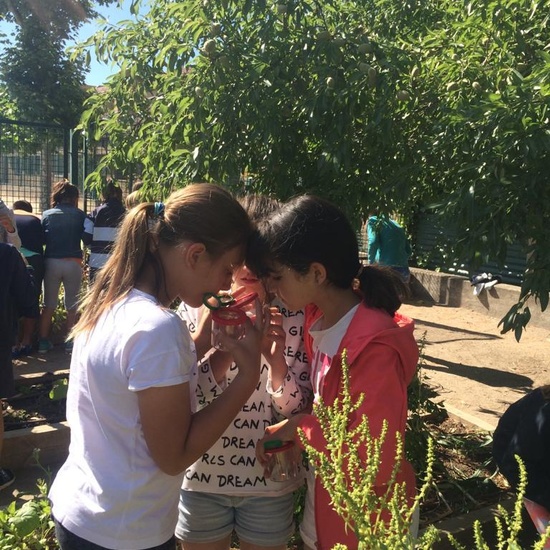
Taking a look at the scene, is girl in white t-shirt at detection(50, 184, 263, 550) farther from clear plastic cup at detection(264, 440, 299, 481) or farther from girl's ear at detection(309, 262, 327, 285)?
clear plastic cup at detection(264, 440, 299, 481)

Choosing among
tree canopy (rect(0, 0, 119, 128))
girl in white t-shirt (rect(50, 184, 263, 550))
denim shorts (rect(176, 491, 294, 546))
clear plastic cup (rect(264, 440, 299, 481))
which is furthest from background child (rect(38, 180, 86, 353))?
tree canopy (rect(0, 0, 119, 128))

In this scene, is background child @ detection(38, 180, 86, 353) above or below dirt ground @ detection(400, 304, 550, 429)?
above

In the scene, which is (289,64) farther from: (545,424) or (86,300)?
(545,424)

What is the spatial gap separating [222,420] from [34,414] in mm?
3388

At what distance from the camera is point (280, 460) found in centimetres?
179

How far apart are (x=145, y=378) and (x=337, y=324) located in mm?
586

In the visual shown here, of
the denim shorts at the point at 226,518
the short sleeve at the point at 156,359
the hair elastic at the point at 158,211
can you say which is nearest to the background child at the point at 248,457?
the denim shorts at the point at 226,518

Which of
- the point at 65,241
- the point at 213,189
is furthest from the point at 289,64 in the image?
the point at 65,241

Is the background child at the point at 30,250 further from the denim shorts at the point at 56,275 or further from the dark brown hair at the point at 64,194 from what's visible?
the dark brown hair at the point at 64,194

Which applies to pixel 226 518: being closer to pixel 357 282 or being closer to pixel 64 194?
pixel 357 282

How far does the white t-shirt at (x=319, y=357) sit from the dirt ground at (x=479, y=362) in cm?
277

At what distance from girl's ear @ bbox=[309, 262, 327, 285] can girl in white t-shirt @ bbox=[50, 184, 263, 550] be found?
0.20 m

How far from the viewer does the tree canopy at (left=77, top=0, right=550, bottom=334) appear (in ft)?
7.53

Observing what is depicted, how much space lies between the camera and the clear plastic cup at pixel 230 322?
1586 millimetres
